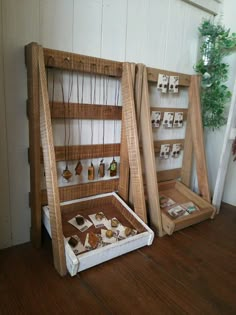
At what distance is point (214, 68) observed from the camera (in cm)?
200

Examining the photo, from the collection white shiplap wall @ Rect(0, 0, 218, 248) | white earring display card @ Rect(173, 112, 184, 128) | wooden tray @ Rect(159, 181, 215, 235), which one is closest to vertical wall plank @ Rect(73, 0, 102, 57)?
white shiplap wall @ Rect(0, 0, 218, 248)

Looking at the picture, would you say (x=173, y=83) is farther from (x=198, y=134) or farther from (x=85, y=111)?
(x=85, y=111)

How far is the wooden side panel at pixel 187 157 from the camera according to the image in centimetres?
211

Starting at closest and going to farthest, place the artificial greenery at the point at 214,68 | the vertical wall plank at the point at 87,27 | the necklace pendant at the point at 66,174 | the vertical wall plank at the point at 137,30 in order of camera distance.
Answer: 1. the vertical wall plank at the point at 87,27
2. the necklace pendant at the point at 66,174
3. the vertical wall plank at the point at 137,30
4. the artificial greenery at the point at 214,68

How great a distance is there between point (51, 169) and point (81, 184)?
1.54 feet

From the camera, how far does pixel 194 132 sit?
6.59 feet

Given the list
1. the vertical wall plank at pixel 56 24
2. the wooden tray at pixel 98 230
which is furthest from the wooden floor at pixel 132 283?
the vertical wall plank at pixel 56 24

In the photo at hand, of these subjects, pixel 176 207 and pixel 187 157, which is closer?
pixel 176 207

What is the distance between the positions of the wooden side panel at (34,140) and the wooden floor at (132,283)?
0.59ft

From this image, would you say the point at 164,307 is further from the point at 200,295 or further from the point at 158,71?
the point at 158,71

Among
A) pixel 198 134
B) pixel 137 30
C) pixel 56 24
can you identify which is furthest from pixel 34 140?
pixel 198 134

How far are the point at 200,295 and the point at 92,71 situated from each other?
1447mm

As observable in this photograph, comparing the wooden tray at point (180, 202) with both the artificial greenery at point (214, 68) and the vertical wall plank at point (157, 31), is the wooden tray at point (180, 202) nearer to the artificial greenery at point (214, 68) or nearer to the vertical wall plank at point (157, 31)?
the artificial greenery at point (214, 68)

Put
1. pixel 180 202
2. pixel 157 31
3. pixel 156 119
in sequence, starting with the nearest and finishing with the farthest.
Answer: pixel 157 31, pixel 156 119, pixel 180 202
